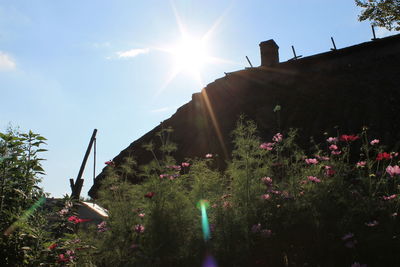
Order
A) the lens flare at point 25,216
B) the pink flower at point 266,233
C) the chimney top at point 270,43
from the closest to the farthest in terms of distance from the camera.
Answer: the lens flare at point 25,216, the pink flower at point 266,233, the chimney top at point 270,43

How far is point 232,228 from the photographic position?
360 centimetres

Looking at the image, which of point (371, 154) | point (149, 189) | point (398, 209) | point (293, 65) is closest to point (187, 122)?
point (293, 65)

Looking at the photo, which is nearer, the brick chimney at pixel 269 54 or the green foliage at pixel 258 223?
the green foliage at pixel 258 223

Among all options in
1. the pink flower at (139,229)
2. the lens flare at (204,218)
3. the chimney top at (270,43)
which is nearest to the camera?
the lens flare at (204,218)

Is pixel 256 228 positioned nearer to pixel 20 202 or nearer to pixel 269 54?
pixel 20 202

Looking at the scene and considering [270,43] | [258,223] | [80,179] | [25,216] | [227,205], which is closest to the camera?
[25,216]

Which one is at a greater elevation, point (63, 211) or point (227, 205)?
point (63, 211)

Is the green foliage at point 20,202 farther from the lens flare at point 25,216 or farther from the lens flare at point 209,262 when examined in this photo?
the lens flare at point 209,262

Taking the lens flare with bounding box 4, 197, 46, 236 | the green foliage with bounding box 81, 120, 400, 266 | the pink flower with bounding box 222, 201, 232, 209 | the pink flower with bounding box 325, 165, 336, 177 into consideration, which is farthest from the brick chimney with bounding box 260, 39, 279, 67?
the lens flare with bounding box 4, 197, 46, 236

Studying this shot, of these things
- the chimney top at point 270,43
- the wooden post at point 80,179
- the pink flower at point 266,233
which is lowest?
the pink flower at point 266,233

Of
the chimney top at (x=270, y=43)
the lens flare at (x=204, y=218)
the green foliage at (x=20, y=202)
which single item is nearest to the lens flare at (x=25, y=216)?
the green foliage at (x=20, y=202)

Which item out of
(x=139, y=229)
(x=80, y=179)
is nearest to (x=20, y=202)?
(x=139, y=229)

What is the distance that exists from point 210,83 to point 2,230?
10.3 meters

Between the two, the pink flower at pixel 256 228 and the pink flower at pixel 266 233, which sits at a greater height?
the pink flower at pixel 256 228
